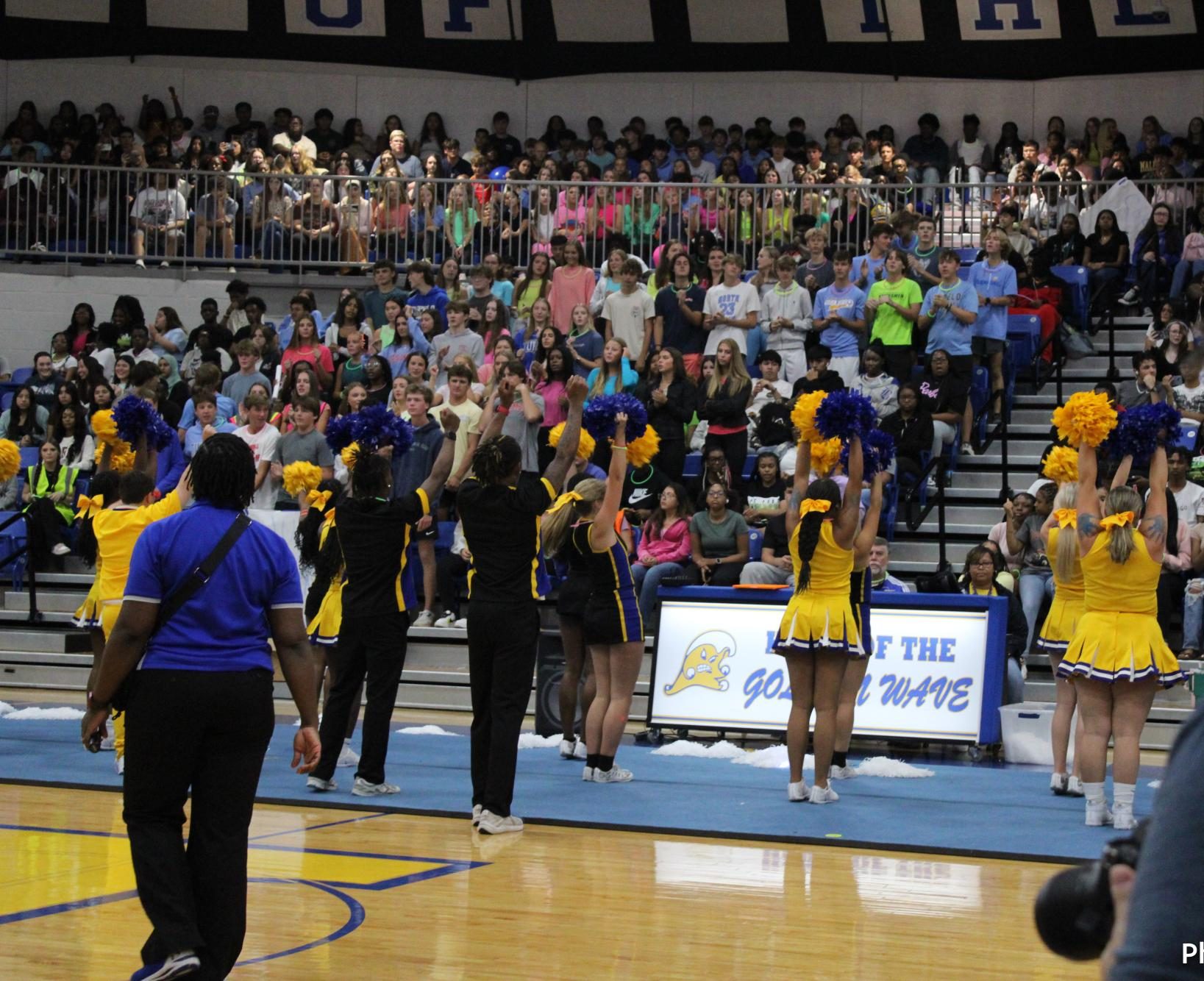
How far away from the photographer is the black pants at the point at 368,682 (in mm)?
8320

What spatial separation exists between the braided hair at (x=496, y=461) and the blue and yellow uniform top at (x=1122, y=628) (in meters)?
3.01

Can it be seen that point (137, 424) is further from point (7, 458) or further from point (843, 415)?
point (843, 415)

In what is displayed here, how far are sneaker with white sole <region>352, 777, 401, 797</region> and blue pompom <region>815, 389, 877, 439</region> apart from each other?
9.93 feet

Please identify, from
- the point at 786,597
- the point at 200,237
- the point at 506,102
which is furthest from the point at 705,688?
the point at 506,102

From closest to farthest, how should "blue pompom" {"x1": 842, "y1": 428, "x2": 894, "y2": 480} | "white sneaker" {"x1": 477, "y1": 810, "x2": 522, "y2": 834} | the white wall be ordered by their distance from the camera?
"white sneaker" {"x1": 477, "y1": 810, "x2": 522, "y2": 834} → "blue pompom" {"x1": 842, "y1": 428, "x2": 894, "y2": 480} → the white wall

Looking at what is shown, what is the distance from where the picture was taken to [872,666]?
36.1 feet

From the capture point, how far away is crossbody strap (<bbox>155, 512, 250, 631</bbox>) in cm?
451

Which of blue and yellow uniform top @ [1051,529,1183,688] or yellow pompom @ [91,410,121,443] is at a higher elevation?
yellow pompom @ [91,410,121,443]

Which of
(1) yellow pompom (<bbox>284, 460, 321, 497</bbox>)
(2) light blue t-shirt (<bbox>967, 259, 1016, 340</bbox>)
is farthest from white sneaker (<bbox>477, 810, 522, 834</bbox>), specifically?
(2) light blue t-shirt (<bbox>967, 259, 1016, 340</bbox>)

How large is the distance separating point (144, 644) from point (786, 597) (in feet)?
23.4

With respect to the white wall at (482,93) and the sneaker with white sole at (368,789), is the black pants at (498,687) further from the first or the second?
the white wall at (482,93)

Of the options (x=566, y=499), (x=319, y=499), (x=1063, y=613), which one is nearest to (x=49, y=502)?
(x=319, y=499)

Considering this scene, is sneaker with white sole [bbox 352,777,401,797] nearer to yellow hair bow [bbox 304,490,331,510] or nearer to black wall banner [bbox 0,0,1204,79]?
yellow hair bow [bbox 304,490,331,510]

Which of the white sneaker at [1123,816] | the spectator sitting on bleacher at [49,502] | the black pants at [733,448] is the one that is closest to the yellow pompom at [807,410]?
the white sneaker at [1123,816]
